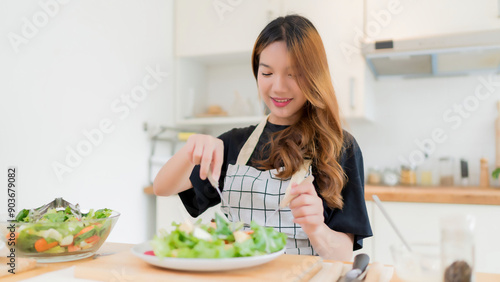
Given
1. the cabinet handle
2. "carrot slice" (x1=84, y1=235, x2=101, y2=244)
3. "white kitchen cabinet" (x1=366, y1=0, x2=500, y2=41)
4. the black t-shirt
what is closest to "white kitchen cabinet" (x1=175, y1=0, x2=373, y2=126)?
the cabinet handle

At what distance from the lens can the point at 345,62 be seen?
2162 millimetres

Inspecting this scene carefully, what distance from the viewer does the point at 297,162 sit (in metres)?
1.13

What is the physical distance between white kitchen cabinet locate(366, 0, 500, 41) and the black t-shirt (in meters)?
→ 1.03

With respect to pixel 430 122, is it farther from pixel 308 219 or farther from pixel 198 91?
pixel 308 219

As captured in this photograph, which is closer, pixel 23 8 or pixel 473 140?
pixel 23 8

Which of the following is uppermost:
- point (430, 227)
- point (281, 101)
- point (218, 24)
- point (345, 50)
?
point (218, 24)

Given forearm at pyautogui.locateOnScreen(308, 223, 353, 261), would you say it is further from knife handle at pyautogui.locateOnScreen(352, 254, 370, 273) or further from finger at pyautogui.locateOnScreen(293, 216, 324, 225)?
knife handle at pyautogui.locateOnScreen(352, 254, 370, 273)

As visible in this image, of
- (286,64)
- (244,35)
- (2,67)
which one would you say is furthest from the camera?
(244,35)

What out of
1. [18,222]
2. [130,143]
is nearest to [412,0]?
[130,143]

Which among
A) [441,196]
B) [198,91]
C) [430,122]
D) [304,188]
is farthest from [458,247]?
[198,91]

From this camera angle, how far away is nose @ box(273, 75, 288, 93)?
1103 mm

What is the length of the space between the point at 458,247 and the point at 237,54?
6.64ft

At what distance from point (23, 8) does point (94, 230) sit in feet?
3.59

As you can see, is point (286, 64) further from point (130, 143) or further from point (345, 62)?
point (130, 143)
